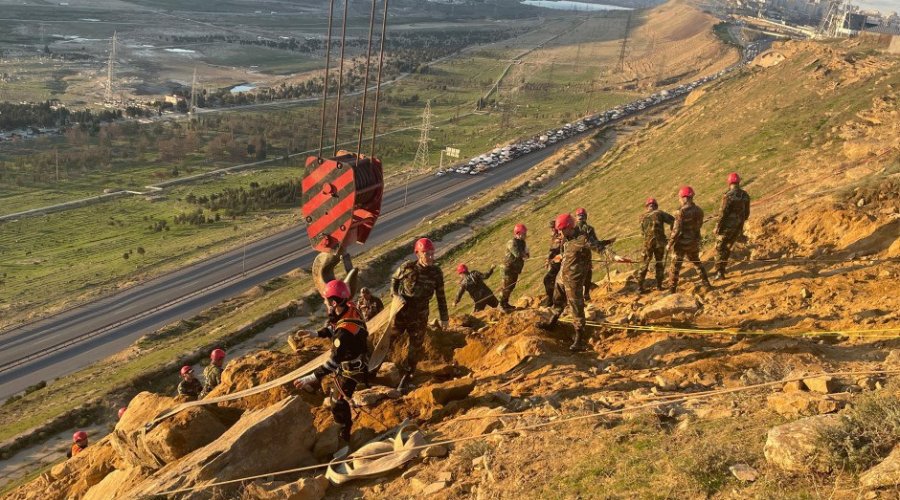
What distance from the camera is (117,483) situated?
895 cm

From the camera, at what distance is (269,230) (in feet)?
192

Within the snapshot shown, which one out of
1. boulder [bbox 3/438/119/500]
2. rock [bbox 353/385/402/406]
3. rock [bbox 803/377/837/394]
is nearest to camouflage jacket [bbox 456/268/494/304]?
rock [bbox 353/385/402/406]

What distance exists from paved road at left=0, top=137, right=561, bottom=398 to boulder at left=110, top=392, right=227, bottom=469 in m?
30.3

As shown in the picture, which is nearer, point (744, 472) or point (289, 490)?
point (744, 472)

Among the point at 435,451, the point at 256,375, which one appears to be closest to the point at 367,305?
the point at 256,375

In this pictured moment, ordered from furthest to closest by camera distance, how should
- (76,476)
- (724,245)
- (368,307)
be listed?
(724,245) → (368,307) → (76,476)

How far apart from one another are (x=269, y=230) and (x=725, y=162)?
40531mm

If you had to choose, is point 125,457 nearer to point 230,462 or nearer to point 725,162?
point 230,462

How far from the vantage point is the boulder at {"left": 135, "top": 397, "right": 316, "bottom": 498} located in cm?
735

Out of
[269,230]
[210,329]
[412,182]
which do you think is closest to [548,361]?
[210,329]

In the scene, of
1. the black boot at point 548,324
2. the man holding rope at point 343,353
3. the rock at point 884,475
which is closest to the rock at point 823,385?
the rock at point 884,475

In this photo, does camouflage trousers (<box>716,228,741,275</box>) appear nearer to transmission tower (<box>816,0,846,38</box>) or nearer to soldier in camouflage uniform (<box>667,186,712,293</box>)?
soldier in camouflage uniform (<box>667,186,712,293</box>)

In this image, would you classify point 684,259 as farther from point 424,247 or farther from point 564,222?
point 424,247

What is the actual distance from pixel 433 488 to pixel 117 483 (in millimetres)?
4688
